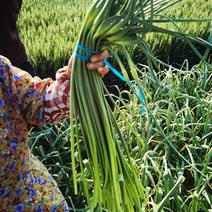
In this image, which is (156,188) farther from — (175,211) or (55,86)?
(55,86)

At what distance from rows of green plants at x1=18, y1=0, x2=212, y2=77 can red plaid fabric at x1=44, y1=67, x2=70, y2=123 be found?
58.9 inches

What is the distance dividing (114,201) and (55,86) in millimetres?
337

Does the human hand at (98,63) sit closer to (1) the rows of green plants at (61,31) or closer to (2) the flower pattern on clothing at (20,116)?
(2) the flower pattern on clothing at (20,116)

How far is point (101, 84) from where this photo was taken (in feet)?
3.78

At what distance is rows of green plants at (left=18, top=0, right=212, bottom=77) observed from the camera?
9.20ft

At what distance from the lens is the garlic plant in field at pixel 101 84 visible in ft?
3.34

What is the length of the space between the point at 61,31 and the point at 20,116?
1.94 m

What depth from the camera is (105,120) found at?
1142 mm

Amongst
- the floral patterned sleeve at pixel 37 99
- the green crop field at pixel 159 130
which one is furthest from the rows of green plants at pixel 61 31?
the floral patterned sleeve at pixel 37 99

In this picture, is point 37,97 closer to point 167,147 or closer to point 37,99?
point 37,99

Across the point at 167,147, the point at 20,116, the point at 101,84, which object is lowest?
the point at 167,147

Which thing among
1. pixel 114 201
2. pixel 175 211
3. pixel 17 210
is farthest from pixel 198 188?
pixel 17 210

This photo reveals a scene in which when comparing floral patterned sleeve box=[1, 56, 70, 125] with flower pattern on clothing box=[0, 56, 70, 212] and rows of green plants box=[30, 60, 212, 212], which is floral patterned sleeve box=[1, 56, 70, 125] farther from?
rows of green plants box=[30, 60, 212, 212]

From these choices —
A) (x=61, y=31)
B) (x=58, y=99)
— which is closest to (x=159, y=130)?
(x=58, y=99)
